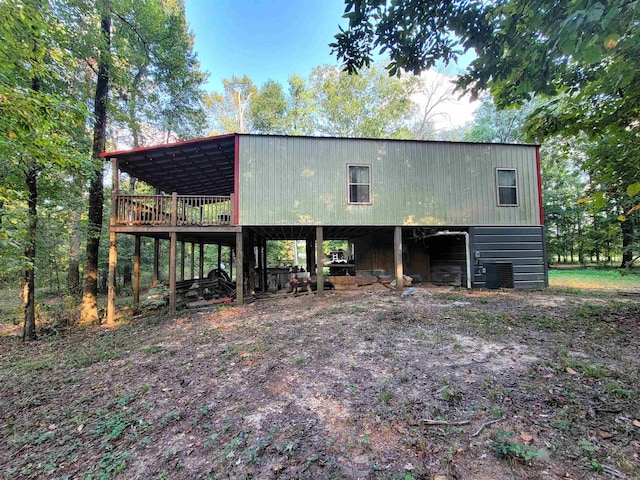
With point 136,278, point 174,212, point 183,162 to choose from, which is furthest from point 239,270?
point 183,162

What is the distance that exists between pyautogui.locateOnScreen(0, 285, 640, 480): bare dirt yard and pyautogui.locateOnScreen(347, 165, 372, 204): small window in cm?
484

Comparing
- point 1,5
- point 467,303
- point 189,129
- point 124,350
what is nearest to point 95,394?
point 124,350

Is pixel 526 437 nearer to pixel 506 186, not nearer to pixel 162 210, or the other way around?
pixel 162 210

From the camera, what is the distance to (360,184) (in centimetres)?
947

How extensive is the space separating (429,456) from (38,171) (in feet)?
29.6

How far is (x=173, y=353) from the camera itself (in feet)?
16.0

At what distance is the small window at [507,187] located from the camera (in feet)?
32.7

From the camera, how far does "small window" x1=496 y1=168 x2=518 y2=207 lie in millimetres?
9953

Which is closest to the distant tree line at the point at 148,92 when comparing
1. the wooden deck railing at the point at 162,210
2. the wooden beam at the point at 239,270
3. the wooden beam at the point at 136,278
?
the wooden deck railing at the point at 162,210

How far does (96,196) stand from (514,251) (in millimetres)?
13765

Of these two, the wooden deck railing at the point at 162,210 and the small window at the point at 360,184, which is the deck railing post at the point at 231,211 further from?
the small window at the point at 360,184

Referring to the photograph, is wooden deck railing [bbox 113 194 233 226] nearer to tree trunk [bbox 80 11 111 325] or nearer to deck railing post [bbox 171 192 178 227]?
deck railing post [bbox 171 192 178 227]

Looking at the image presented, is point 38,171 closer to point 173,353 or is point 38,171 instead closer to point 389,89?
point 173,353

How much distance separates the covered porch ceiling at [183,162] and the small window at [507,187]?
9249mm
